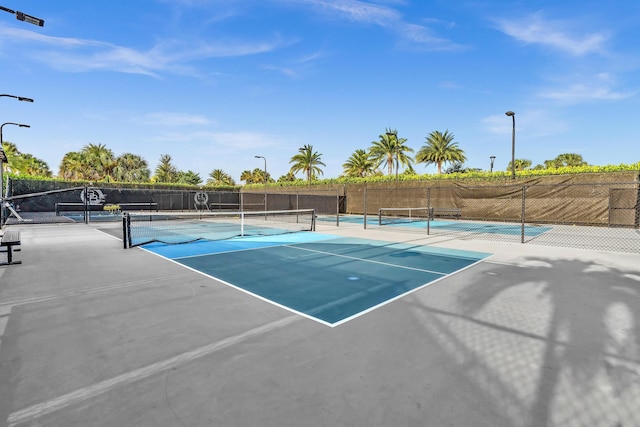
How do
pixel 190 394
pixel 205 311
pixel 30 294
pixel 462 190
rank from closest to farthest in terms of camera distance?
pixel 190 394 < pixel 205 311 < pixel 30 294 < pixel 462 190

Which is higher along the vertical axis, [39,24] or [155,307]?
[39,24]

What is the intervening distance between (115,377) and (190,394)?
0.76 m

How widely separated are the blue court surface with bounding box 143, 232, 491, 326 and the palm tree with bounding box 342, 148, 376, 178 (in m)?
39.1

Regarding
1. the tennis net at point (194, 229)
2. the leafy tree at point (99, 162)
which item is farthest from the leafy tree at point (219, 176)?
the tennis net at point (194, 229)

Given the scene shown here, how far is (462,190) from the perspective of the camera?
70.9 feet

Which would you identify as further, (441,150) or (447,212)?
(441,150)

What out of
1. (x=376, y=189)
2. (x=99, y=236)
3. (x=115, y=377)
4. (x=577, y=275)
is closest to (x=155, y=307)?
(x=115, y=377)

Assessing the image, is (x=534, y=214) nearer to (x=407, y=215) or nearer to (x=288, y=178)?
(x=407, y=215)

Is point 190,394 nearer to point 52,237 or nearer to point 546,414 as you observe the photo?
point 546,414

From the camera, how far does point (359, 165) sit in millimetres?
49562

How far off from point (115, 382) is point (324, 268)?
4670mm

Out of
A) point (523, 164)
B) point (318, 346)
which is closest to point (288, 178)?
point (523, 164)

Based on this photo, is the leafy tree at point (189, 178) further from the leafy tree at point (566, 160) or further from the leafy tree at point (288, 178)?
the leafy tree at point (566, 160)

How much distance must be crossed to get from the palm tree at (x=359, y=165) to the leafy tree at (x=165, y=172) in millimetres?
46105
